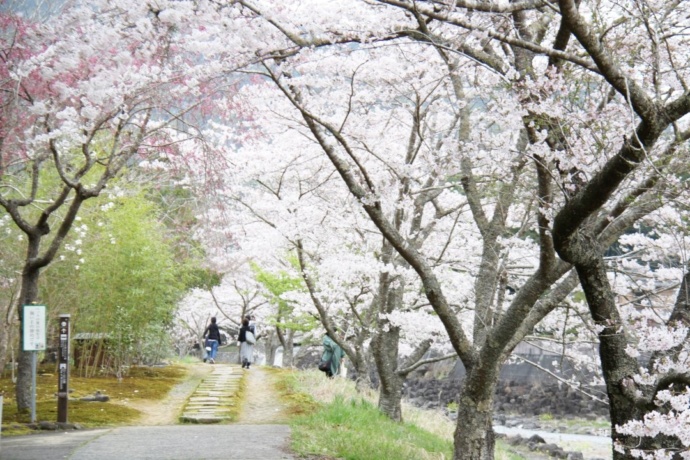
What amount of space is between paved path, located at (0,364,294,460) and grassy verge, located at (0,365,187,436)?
2.75 feet

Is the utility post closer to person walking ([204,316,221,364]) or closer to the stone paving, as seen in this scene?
the stone paving

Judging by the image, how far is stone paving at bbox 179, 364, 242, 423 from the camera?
9102 millimetres

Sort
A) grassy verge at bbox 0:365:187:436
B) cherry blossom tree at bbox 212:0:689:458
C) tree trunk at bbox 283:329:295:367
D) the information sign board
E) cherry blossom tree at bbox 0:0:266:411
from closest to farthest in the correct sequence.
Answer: cherry blossom tree at bbox 212:0:689:458 → cherry blossom tree at bbox 0:0:266:411 → the information sign board → grassy verge at bbox 0:365:187:436 → tree trunk at bbox 283:329:295:367

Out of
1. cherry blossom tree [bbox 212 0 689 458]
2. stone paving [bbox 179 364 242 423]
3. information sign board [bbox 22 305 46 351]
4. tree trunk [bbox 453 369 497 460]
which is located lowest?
stone paving [bbox 179 364 242 423]

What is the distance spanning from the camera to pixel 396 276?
9914mm

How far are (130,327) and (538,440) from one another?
10.4 meters

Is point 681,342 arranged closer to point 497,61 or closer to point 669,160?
point 669,160

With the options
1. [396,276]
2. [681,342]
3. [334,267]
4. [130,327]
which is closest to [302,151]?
[334,267]

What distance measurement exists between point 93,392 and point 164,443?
14.7 ft

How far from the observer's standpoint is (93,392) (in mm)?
10984

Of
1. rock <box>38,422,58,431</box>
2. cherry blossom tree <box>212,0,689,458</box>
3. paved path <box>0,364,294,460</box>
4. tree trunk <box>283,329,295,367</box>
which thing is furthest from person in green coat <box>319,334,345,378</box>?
tree trunk <box>283,329,295,367</box>

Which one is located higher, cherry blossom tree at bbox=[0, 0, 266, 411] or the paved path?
cherry blossom tree at bbox=[0, 0, 266, 411]

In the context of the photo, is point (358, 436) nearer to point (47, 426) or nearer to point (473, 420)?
point (473, 420)

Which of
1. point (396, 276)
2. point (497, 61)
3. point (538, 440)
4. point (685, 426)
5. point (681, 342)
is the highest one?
point (497, 61)
